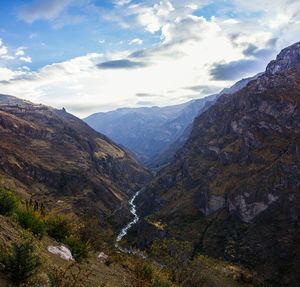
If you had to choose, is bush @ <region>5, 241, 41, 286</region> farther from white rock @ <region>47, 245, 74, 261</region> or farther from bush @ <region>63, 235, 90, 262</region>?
bush @ <region>63, 235, 90, 262</region>

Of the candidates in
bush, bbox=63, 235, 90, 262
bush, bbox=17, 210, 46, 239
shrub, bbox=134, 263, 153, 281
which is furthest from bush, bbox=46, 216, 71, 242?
shrub, bbox=134, 263, 153, 281

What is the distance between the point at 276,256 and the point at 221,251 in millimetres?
19144

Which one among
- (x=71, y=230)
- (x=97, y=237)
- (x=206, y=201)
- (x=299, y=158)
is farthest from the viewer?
(x=206, y=201)

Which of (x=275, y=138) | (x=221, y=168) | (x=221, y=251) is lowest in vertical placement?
(x=221, y=251)

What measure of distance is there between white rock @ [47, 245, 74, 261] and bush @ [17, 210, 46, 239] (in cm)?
79

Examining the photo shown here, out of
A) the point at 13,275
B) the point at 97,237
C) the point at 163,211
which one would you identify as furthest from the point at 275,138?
the point at 13,275

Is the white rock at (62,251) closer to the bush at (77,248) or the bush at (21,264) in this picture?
the bush at (77,248)

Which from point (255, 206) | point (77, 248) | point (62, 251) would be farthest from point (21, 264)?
point (255, 206)

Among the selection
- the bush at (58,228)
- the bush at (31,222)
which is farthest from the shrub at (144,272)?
the bush at (31,222)

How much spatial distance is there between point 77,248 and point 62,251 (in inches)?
69.0

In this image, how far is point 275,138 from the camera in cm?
18238

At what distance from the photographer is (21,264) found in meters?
12.5

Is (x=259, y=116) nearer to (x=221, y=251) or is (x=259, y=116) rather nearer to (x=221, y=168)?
(x=221, y=168)

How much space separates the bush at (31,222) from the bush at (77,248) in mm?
2009
